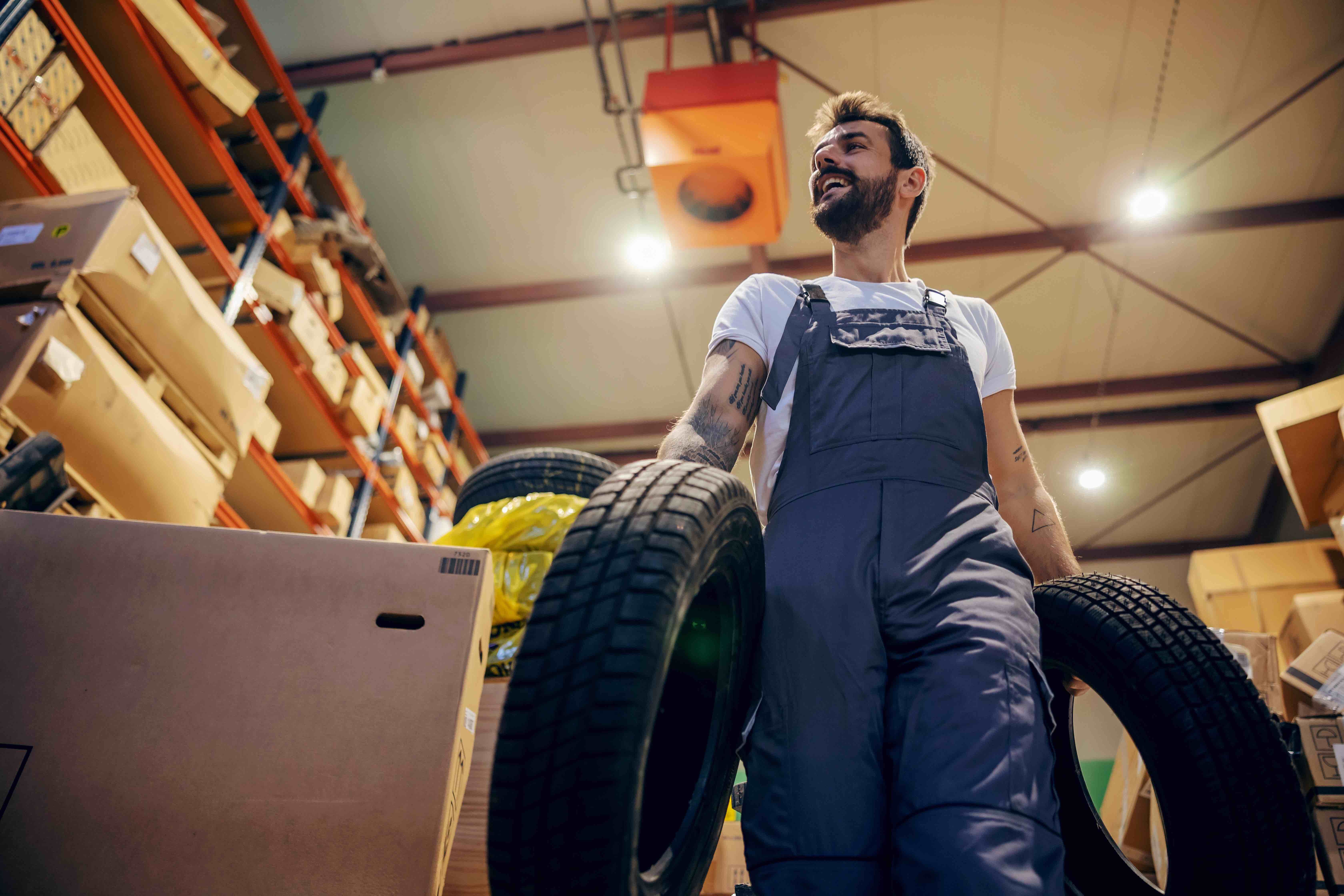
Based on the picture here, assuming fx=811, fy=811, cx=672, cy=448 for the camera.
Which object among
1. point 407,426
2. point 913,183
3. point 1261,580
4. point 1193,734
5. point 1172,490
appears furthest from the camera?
point 1172,490

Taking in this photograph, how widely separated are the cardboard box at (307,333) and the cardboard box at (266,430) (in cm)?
63

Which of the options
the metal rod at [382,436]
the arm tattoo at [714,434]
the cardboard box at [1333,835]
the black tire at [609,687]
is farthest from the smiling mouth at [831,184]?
the metal rod at [382,436]

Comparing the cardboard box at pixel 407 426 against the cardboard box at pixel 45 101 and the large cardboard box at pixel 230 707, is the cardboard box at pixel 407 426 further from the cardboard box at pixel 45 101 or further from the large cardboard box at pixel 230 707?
the large cardboard box at pixel 230 707

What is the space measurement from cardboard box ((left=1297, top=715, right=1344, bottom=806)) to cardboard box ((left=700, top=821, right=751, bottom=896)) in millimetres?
1469

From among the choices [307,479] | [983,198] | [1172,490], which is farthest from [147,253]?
[1172,490]

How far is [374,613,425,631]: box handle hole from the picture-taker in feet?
4.26

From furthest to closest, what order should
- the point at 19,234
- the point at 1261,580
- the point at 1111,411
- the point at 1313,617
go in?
the point at 1111,411
the point at 1261,580
the point at 1313,617
the point at 19,234

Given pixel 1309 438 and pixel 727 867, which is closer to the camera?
pixel 727 867

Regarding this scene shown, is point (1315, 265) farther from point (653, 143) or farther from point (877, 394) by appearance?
point (877, 394)

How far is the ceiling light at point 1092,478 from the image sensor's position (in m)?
6.80

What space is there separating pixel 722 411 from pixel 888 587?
1.29 feet

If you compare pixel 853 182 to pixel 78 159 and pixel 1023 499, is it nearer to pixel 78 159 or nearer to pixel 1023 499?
pixel 1023 499

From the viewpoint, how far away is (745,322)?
1423 millimetres

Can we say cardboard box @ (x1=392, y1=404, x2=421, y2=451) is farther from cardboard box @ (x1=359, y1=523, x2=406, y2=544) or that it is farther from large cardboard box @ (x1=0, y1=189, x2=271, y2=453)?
large cardboard box @ (x1=0, y1=189, x2=271, y2=453)
